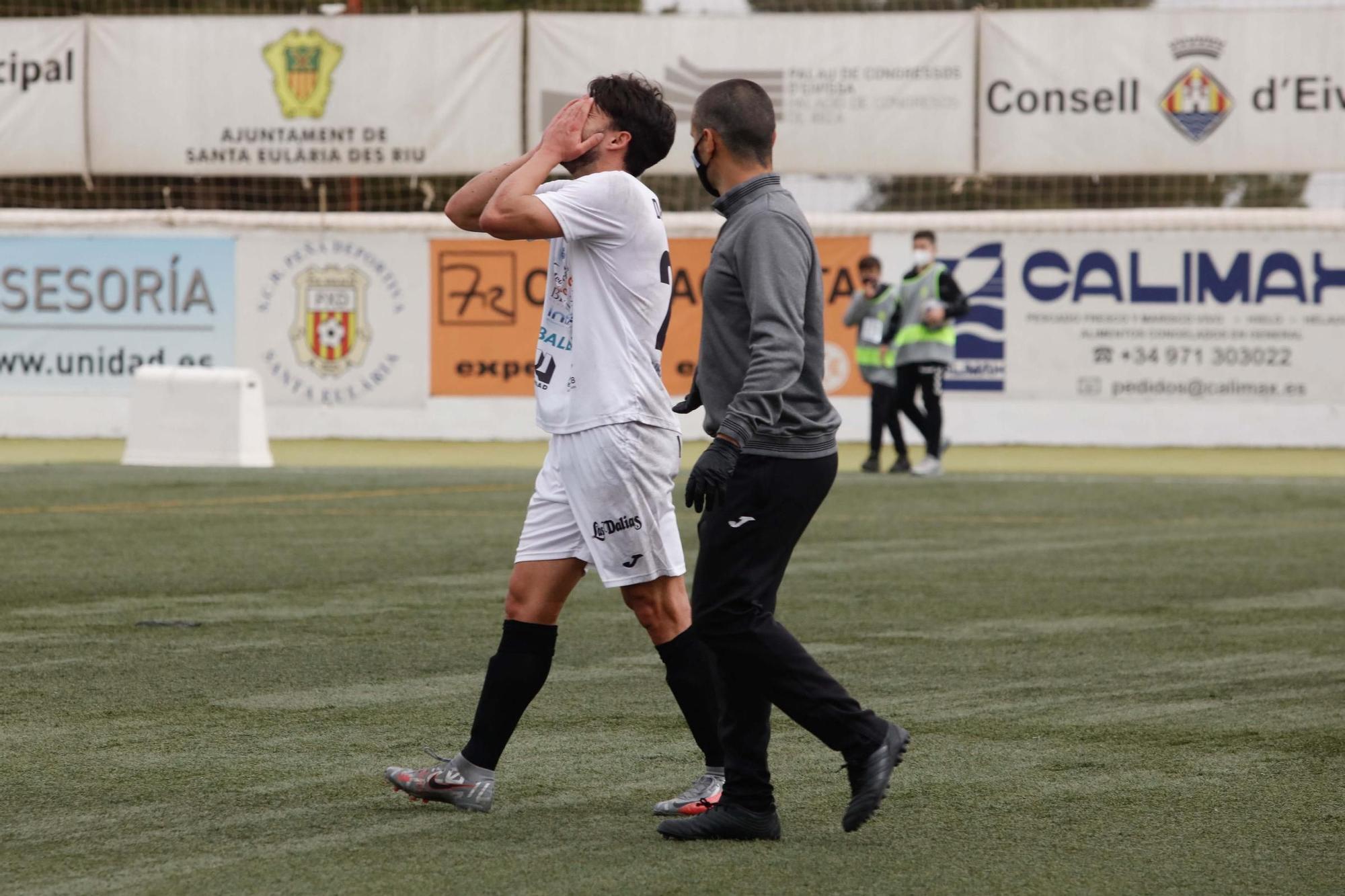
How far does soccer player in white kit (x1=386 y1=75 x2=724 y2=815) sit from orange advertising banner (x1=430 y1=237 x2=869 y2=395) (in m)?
16.9

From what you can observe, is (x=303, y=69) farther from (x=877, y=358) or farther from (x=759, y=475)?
(x=759, y=475)

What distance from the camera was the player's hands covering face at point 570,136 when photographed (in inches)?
190

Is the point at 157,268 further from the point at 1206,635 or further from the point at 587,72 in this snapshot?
the point at 1206,635

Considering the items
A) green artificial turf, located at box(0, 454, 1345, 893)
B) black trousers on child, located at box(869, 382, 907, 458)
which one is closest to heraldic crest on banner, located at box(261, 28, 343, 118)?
black trousers on child, located at box(869, 382, 907, 458)

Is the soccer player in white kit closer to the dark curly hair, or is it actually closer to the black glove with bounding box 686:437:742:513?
the dark curly hair

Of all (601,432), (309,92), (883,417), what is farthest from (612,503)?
(309,92)

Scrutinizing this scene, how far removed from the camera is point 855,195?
2430cm

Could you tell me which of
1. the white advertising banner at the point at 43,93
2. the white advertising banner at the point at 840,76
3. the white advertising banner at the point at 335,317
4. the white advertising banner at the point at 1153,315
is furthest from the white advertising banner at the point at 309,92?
the white advertising banner at the point at 1153,315

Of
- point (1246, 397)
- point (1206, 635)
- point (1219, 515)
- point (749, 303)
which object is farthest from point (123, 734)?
point (1246, 397)

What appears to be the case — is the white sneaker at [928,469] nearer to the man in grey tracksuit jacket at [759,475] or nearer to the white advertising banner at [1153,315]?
the white advertising banner at [1153,315]

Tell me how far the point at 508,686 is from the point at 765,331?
116 centimetres

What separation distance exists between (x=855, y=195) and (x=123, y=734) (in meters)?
19.2

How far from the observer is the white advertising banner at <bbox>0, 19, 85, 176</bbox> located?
25578 mm

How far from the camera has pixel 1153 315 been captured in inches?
845
